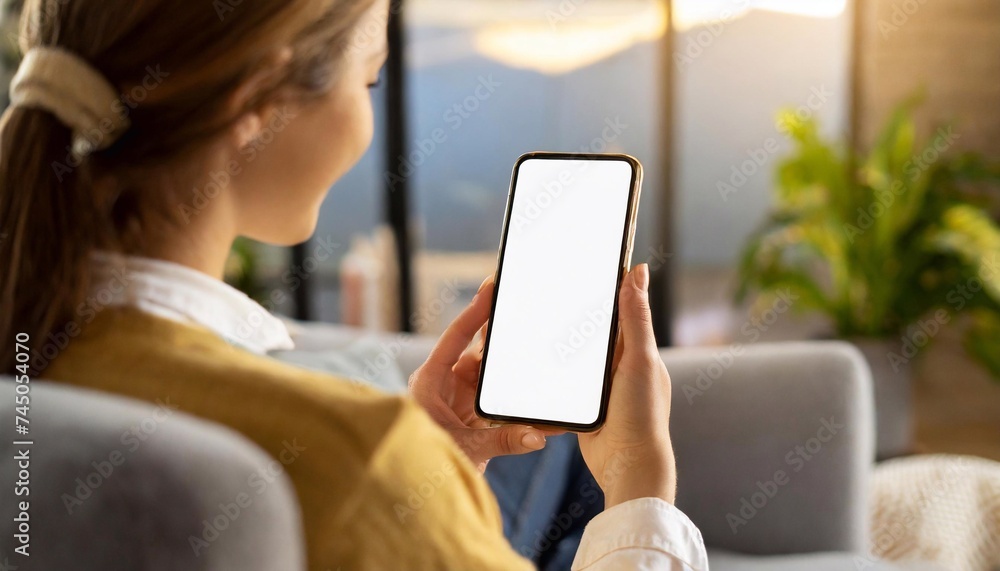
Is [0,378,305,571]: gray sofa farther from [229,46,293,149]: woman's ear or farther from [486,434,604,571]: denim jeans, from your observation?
[486,434,604,571]: denim jeans

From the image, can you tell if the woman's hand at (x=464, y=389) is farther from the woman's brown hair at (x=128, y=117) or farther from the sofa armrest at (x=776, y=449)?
the sofa armrest at (x=776, y=449)

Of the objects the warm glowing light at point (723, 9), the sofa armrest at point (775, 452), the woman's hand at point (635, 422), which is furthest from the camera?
the warm glowing light at point (723, 9)

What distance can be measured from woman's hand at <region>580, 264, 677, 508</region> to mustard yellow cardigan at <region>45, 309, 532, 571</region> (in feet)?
0.24

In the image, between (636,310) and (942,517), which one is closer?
(636,310)

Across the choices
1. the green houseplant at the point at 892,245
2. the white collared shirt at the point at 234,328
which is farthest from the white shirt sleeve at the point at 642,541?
the green houseplant at the point at 892,245

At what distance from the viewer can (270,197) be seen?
1.02 ft

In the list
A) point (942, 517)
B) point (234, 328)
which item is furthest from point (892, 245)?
point (234, 328)

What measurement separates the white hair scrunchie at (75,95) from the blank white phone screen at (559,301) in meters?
0.15

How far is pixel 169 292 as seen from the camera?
0.31 metres

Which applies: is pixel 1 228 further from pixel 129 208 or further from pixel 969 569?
pixel 969 569

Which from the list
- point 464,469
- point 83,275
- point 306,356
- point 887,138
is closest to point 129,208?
point 83,275

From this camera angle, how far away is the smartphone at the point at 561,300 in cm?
34

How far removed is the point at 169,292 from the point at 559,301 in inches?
5.8

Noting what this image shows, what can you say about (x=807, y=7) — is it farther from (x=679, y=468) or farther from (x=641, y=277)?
(x=641, y=277)
